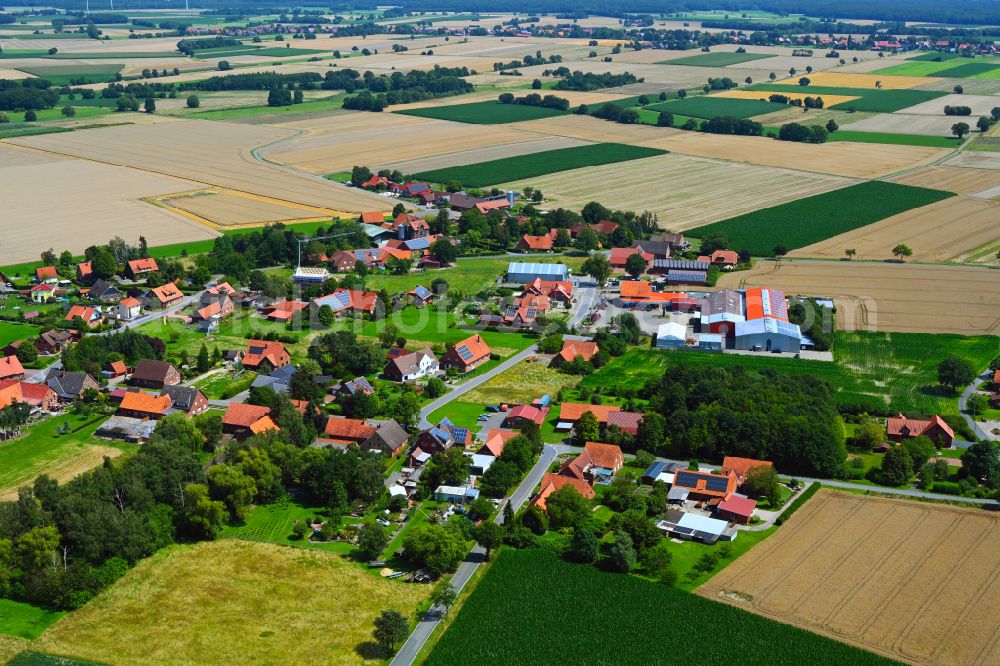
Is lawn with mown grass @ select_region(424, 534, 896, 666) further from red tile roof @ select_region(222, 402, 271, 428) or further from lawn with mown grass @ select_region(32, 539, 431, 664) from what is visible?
red tile roof @ select_region(222, 402, 271, 428)

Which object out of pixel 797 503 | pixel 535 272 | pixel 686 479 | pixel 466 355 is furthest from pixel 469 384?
pixel 797 503

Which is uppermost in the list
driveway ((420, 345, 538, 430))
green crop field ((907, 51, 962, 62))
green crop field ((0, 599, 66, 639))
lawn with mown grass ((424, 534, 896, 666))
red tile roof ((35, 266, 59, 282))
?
green crop field ((907, 51, 962, 62))

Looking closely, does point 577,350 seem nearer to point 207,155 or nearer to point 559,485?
point 559,485

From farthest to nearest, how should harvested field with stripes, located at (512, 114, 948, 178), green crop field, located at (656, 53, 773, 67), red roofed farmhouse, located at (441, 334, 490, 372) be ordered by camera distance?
green crop field, located at (656, 53, 773, 67) < harvested field with stripes, located at (512, 114, 948, 178) < red roofed farmhouse, located at (441, 334, 490, 372)

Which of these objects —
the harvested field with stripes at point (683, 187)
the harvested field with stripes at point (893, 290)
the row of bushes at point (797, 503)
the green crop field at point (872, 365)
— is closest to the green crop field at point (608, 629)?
the row of bushes at point (797, 503)

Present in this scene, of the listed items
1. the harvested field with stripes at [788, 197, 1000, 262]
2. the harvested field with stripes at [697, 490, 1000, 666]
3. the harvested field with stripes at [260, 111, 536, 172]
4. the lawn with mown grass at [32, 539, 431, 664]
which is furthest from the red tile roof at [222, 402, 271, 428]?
the harvested field with stripes at [260, 111, 536, 172]

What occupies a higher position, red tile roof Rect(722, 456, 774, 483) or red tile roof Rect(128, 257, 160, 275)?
red tile roof Rect(128, 257, 160, 275)

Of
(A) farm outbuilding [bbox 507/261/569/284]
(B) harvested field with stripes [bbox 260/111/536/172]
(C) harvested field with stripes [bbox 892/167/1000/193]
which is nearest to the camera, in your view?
(A) farm outbuilding [bbox 507/261/569/284]
